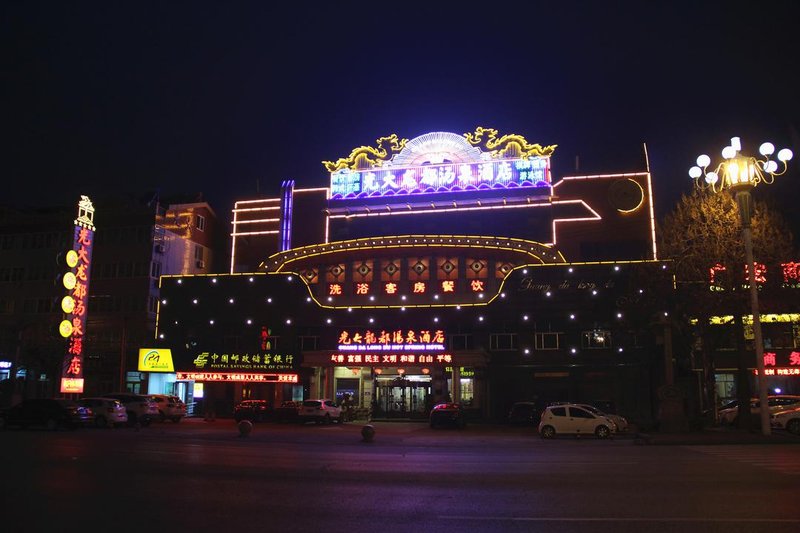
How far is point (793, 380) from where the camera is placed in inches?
1620

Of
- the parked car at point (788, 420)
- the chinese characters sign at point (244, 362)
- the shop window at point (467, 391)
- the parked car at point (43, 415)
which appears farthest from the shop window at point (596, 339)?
the parked car at point (43, 415)

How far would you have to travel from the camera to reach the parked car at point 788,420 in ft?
87.4

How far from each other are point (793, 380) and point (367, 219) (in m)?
31.4

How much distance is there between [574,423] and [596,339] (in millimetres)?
14457

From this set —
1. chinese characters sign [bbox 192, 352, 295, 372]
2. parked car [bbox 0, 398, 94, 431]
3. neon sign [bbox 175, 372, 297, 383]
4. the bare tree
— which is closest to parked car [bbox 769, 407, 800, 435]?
the bare tree

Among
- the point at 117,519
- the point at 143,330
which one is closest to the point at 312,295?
the point at 143,330

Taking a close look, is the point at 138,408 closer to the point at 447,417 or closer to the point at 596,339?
the point at 447,417

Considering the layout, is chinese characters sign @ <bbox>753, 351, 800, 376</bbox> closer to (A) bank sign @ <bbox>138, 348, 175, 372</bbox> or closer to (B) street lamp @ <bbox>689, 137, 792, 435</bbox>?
(B) street lamp @ <bbox>689, 137, 792, 435</bbox>

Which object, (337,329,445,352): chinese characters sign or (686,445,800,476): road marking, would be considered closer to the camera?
(686,445,800,476): road marking

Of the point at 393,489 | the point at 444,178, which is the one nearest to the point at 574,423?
the point at 393,489

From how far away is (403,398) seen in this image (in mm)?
43094

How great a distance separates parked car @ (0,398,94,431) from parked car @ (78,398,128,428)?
7.26 feet

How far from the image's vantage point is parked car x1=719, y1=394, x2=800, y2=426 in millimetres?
29650

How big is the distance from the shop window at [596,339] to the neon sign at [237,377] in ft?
64.8
